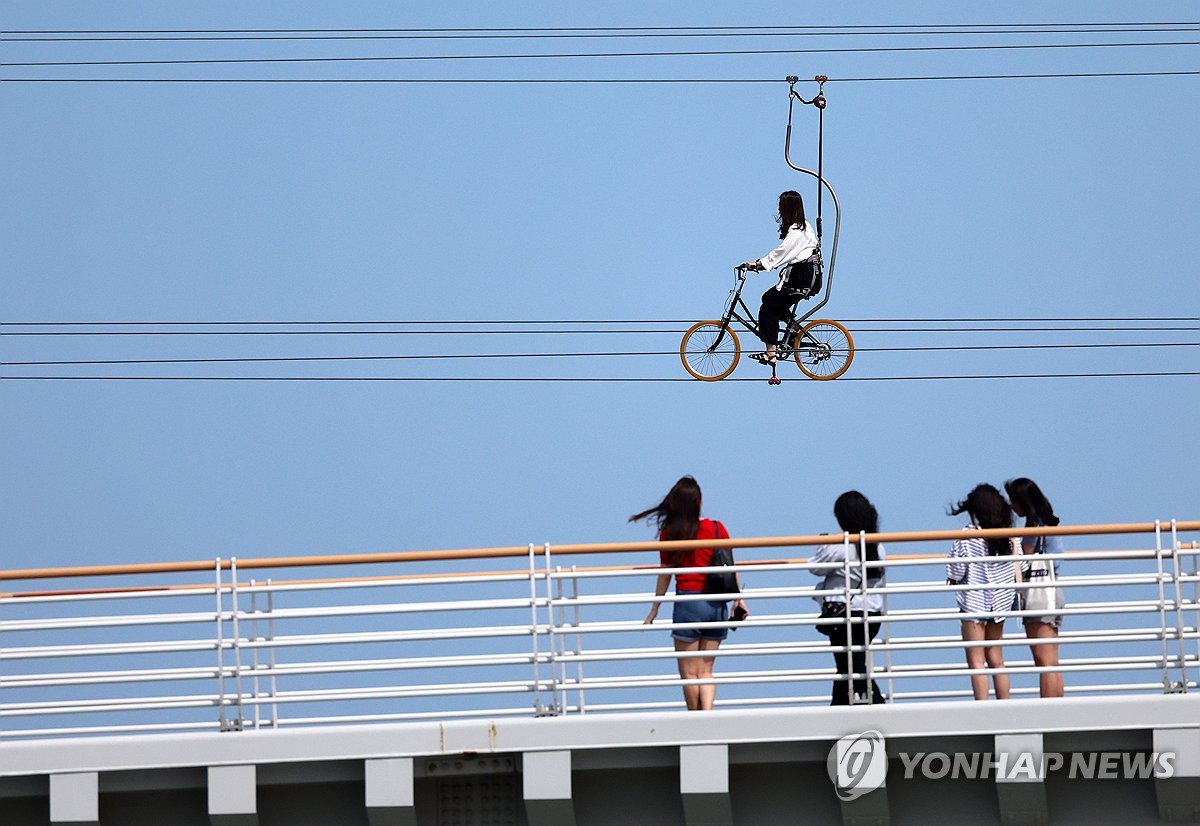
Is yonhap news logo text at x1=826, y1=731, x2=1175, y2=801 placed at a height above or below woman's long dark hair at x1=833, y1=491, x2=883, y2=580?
below

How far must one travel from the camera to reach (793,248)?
914 inches

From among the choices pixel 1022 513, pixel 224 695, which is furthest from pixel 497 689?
pixel 1022 513

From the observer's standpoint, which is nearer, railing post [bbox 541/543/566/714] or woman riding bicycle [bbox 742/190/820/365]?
railing post [bbox 541/543/566/714]

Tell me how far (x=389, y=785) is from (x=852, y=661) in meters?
3.08

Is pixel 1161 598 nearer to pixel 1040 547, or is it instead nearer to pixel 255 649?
pixel 1040 547

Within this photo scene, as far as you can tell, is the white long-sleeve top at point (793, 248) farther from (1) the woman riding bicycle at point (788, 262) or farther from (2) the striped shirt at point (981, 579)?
(2) the striped shirt at point (981, 579)

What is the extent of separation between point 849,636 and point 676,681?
1.18m

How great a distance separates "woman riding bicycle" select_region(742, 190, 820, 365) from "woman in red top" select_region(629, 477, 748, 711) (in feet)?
35.7

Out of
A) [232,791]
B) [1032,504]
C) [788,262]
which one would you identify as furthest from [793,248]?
[232,791]

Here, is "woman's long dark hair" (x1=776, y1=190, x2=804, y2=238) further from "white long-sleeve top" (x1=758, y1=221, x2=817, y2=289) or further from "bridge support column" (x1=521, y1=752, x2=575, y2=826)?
"bridge support column" (x1=521, y1=752, x2=575, y2=826)

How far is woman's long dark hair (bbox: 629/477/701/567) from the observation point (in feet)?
41.5

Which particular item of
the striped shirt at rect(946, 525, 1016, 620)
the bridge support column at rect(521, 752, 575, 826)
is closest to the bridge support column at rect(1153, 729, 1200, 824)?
the striped shirt at rect(946, 525, 1016, 620)

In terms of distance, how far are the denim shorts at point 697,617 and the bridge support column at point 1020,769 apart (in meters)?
1.90

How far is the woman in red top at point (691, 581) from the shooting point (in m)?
12.6
